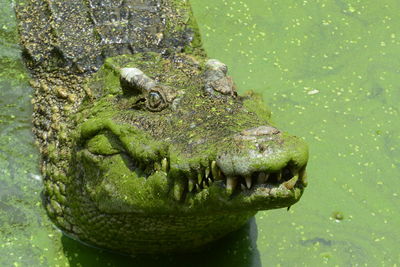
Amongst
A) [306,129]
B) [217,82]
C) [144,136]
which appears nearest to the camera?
[144,136]

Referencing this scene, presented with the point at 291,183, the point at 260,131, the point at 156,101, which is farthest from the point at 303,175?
the point at 156,101

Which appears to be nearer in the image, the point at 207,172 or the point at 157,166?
the point at 207,172

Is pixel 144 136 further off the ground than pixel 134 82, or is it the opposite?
pixel 134 82

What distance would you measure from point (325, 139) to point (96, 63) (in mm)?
1964

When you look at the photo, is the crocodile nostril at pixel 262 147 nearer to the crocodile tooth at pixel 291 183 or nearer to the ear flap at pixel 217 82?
the crocodile tooth at pixel 291 183

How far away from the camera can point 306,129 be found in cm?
613

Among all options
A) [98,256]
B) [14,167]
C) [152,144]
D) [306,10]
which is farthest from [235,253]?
[306,10]

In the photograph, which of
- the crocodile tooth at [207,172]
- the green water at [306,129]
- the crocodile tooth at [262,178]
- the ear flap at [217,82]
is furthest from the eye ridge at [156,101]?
the green water at [306,129]

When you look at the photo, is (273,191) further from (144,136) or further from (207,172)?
(144,136)

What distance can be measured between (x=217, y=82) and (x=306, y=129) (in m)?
1.62

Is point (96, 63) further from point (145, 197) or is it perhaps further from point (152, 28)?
point (145, 197)

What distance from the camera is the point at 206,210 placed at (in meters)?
4.12

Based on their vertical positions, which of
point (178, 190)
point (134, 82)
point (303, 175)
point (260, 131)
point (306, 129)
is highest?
point (260, 131)

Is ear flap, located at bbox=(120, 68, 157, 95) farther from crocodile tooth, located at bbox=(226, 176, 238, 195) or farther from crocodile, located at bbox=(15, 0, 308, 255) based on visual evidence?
crocodile tooth, located at bbox=(226, 176, 238, 195)
